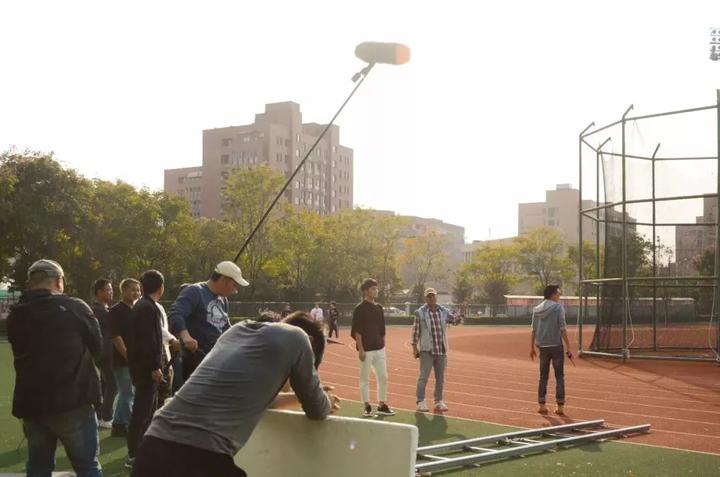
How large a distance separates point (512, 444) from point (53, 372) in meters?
5.67

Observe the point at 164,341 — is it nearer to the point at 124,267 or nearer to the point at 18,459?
the point at 18,459

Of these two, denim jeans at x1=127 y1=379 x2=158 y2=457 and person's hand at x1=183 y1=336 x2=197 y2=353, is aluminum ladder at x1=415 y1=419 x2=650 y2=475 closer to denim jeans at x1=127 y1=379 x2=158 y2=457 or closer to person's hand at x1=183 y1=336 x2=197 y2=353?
person's hand at x1=183 y1=336 x2=197 y2=353

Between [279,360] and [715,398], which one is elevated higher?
[279,360]

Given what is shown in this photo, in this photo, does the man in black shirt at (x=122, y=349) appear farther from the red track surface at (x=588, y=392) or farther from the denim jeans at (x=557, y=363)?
the denim jeans at (x=557, y=363)

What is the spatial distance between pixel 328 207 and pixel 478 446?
124866mm

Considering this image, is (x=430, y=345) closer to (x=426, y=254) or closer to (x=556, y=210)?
(x=426, y=254)

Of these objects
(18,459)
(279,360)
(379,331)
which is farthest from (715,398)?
(279,360)

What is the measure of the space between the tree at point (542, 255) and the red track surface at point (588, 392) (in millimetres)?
67767

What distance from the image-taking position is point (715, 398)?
15062 mm

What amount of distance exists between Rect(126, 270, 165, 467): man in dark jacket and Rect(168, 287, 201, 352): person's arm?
343 mm

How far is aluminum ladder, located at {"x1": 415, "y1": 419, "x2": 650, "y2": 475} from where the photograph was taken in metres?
8.12

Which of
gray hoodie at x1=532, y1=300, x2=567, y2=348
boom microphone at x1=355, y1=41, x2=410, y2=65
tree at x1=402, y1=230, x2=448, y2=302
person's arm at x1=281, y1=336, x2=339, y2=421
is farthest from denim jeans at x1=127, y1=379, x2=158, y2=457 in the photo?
tree at x1=402, y1=230, x2=448, y2=302

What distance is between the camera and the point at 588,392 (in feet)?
51.3

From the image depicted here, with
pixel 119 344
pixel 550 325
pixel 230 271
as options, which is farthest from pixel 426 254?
pixel 230 271
